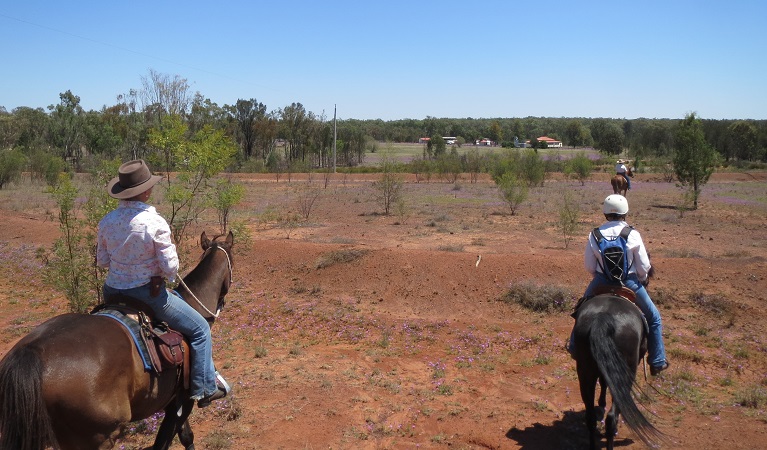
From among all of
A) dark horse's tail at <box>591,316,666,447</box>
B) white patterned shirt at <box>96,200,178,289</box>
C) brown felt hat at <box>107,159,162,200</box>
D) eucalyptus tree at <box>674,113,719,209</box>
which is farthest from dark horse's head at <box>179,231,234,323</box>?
eucalyptus tree at <box>674,113,719,209</box>

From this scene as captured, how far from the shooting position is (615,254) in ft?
18.2

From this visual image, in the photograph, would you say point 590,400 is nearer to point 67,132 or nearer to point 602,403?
point 602,403

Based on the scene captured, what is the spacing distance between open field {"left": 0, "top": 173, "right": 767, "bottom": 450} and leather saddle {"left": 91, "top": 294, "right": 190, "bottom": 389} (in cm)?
159

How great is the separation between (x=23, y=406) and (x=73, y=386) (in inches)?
11.2

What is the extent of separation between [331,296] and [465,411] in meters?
5.38

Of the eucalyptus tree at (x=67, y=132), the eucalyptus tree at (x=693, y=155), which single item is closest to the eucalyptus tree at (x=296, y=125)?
the eucalyptus tree at (x=67, y=132)

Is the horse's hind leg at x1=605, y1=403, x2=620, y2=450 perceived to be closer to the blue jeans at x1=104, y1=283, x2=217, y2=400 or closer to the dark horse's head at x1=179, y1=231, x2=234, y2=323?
the blue jeans at x1=104, y1=283, x2=217, y2=400

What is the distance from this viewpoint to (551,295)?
33.8 feet

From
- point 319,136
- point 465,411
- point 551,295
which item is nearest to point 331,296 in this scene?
point 551,295

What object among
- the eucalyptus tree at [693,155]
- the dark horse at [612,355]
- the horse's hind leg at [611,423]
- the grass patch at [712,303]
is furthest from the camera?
the eucalyptus tree at [693,155]

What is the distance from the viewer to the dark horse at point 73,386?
3260 millimetres

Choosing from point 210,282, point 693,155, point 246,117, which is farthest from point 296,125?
point 210,282

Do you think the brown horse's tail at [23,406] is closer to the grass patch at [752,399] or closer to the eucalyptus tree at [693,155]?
the grass patch at [752,399]

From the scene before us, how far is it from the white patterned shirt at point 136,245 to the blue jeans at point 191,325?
11 cm
